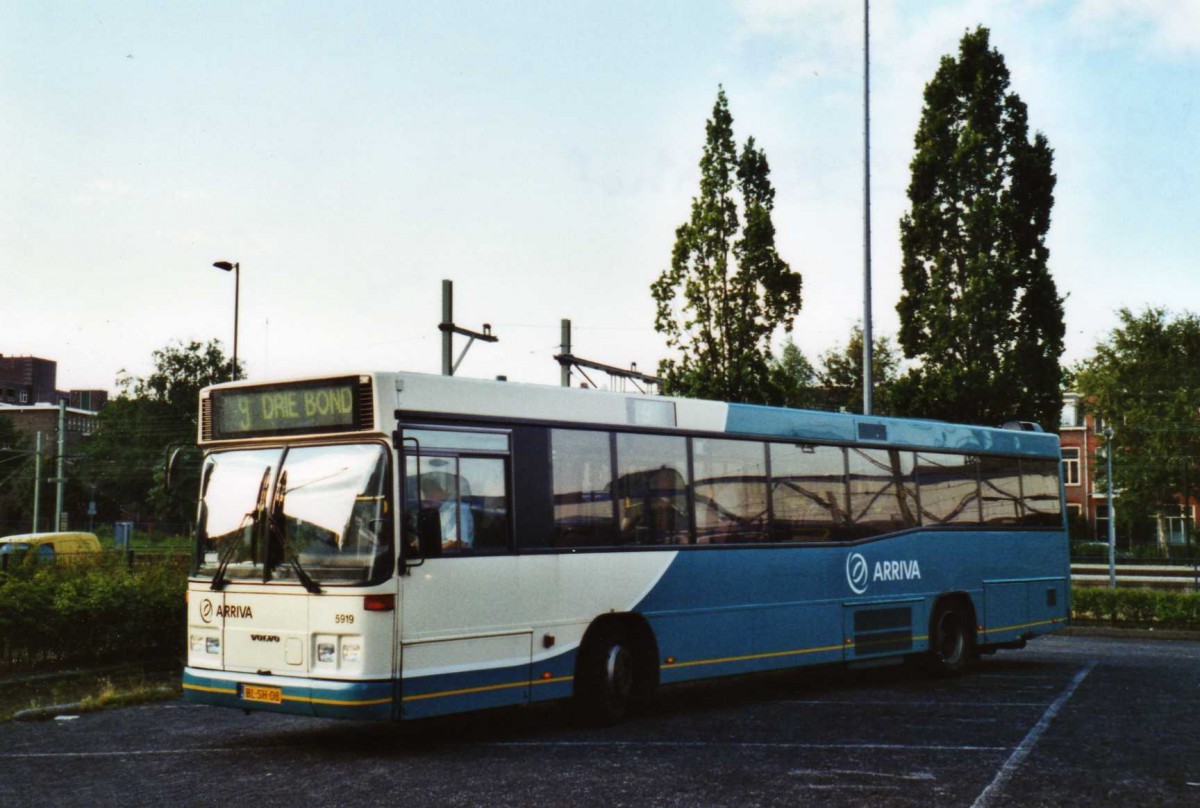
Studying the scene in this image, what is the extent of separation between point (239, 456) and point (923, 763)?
6010 mm

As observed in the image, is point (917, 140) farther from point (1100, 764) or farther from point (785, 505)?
point (1100, 764)

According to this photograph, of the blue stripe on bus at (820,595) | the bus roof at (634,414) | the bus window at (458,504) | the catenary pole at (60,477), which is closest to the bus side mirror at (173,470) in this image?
the bus roof at (634,414)

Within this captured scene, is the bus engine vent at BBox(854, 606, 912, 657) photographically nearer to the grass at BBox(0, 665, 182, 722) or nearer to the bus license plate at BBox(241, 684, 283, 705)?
the bus license plate at BBox(241, 684, 283, 705)

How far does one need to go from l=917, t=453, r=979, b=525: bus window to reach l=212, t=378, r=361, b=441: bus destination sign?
8.38m

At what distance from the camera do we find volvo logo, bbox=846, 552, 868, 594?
14952 millimetres

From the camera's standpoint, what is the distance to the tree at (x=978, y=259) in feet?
110

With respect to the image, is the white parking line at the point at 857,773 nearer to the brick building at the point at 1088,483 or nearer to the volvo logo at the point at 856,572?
the volvo logo at the point at 856,572

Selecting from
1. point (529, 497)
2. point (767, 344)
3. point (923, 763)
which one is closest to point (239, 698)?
point (529, 497)

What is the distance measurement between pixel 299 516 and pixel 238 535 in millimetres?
689

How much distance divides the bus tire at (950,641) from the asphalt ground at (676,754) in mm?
1346

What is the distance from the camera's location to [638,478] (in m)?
12.6

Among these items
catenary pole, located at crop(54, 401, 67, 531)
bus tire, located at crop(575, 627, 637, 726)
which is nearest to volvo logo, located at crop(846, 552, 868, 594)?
bus tire, located at crop(575, 627, 637, 726)

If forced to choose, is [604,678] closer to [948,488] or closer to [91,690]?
[91,690]

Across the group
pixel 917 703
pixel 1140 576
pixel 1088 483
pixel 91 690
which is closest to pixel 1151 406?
pixel 1088 483
